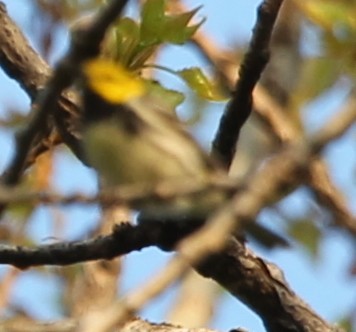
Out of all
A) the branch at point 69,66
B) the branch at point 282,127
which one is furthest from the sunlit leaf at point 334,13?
the branch at point 69,66

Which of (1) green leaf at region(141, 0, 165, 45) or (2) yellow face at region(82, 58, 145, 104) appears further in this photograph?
(1) green leaf at region(141, 0, 165, 45)

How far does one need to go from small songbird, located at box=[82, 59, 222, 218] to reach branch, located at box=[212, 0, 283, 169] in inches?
1.1

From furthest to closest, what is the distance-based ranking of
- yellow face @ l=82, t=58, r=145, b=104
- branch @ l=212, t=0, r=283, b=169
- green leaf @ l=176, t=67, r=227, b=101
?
green leaf @ l=176, t=67, r=227, b=101
branch @ l=212, t=0, r=283, b=169
yellow face @ l=82, t=58, r=145, b=104

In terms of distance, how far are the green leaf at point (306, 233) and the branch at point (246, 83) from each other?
4.0 inches

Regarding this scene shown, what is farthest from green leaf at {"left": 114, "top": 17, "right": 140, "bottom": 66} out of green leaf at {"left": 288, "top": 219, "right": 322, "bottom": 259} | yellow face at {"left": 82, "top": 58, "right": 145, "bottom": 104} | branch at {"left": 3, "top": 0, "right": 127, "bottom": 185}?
branch at {"left": 3, "top": 0, "right": 127, "bottom": 185}

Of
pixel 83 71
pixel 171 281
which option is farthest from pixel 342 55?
pixel 171 281

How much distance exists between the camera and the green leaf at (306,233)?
1.19m

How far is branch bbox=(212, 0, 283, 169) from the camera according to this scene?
3.70 ft

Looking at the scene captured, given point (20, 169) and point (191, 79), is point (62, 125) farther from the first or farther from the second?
point (20, 169)

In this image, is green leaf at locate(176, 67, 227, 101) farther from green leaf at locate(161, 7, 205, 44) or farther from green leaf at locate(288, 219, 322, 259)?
green leaf at locate(288, 219, 322, 259)

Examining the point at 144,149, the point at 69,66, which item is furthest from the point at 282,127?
the point at 69,66

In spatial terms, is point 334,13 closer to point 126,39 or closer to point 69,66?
point 126,39

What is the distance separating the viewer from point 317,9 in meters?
1.37

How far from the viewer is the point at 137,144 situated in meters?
1.43
